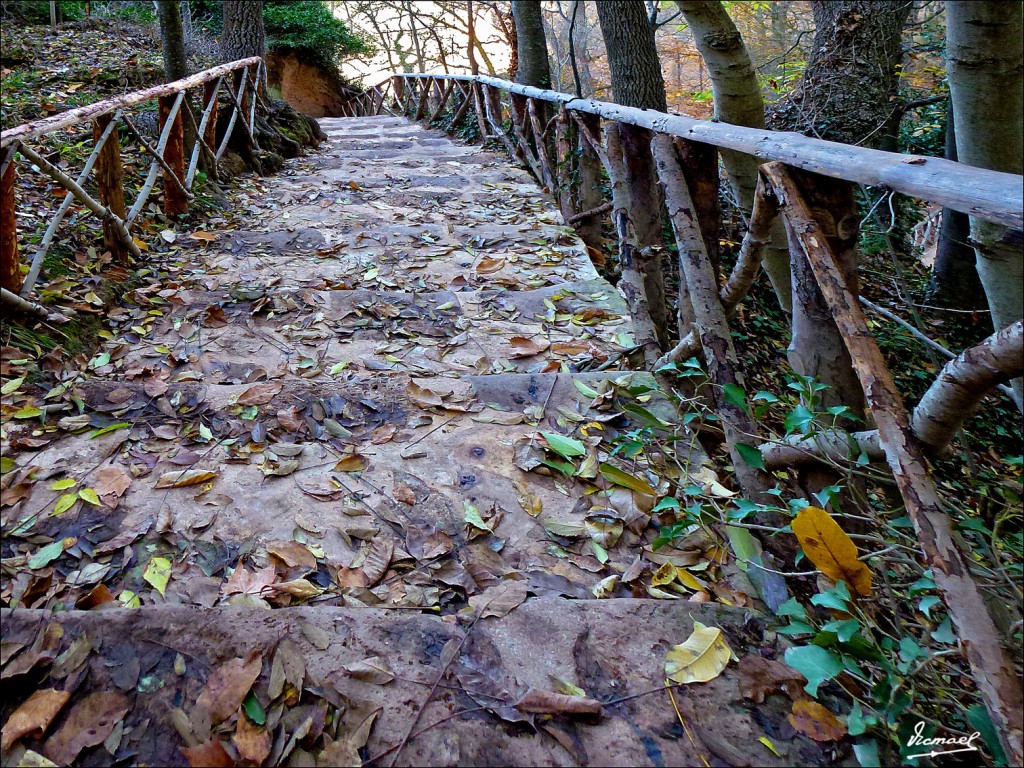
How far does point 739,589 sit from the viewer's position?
59.6 inches

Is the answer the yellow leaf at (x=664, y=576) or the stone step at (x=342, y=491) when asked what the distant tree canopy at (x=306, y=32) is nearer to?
the stone step at (x=342, y=491)

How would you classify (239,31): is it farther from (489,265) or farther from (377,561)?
(377,561)

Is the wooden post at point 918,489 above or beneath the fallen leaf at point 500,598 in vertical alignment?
above

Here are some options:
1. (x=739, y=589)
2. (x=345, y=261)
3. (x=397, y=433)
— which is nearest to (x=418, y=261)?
(x=345, y=261)

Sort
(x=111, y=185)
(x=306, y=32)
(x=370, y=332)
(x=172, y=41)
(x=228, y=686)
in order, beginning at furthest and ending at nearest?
(x=306, y=32)
(x=172, y=41)
(x=111, y=185)
(x=370, y=332)
(x=228, y=686)

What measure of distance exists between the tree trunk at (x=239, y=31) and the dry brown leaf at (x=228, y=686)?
21.8 feet

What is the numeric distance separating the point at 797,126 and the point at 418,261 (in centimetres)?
420

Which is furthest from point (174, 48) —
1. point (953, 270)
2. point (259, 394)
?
point (953, 270)

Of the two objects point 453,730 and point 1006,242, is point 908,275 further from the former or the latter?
point 453,730

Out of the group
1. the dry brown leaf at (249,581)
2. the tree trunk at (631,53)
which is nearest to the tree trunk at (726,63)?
the dry brown leaf at (249,581)

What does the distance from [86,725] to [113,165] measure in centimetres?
283

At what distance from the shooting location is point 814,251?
1.37 meters

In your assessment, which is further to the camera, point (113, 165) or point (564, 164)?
point (564, 164)

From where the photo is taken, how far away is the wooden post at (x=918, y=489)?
3.29 ft
